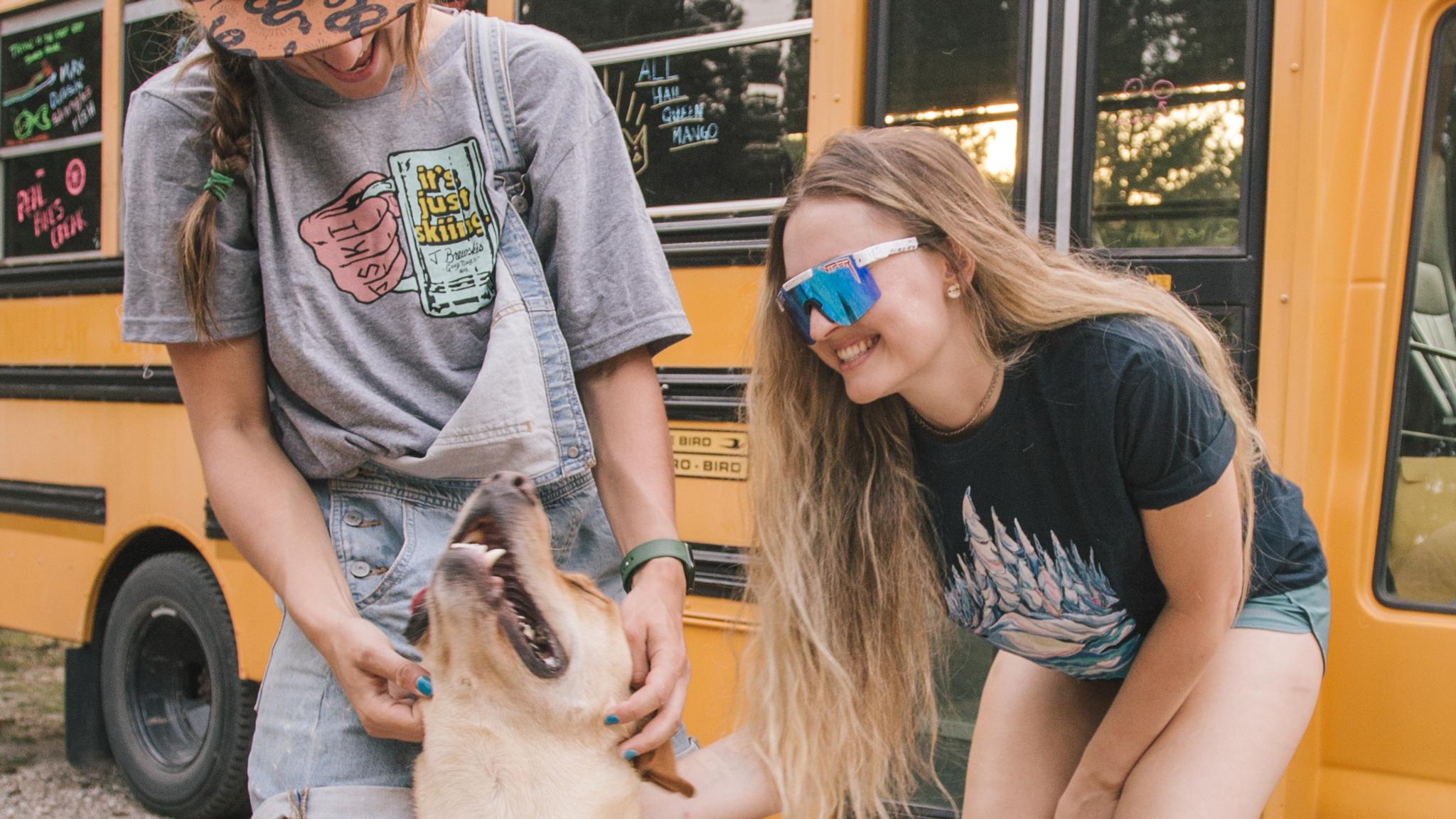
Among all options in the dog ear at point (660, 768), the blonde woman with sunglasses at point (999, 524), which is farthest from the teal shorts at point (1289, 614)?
the dog ear at point (660, 768)

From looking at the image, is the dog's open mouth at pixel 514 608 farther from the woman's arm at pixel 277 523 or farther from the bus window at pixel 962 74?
the bus window at pixel 962 74

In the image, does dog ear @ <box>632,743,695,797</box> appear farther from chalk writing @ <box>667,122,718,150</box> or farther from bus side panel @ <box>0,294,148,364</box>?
bus side panel @ <box>0,294,148,364</box>

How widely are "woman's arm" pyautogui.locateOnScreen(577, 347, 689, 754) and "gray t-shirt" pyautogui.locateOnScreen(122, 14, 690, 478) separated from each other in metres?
0.10

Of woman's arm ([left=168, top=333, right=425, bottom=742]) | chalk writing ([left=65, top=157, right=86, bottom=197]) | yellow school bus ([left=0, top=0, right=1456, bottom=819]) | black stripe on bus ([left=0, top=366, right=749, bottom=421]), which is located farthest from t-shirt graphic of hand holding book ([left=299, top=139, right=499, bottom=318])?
chalk writing ([left=65, top=157, right=86, bottom=197])

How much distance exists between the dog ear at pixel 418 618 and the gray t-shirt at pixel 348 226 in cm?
17

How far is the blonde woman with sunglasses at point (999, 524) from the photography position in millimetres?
1783

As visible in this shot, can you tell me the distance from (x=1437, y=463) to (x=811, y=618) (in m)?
1.48

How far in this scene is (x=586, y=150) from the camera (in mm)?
1584

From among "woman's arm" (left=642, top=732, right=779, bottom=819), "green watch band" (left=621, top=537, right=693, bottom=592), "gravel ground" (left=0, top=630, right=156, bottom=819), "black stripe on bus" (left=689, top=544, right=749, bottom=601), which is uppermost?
"green watch band" (left=621, top=537, right=693, bottom=592)

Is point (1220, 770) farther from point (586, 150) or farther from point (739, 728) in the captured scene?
point (586, 150)

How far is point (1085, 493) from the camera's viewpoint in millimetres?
1836

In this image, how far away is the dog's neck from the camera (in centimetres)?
153

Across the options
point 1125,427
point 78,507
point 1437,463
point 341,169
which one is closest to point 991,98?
point 1437,463

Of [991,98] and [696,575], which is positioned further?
[696,575]
